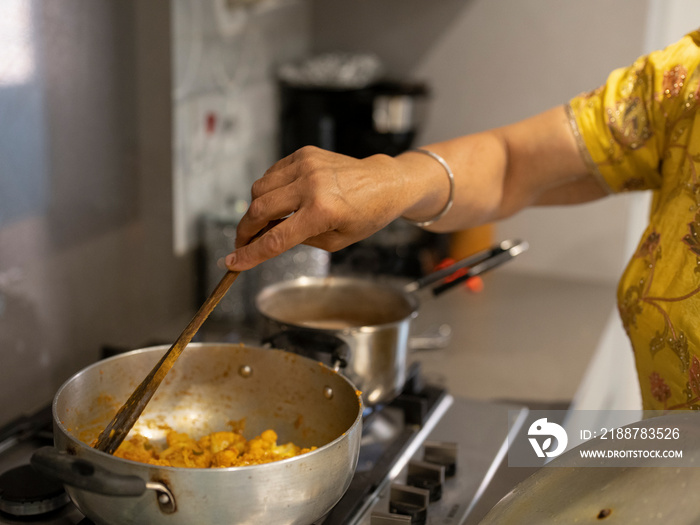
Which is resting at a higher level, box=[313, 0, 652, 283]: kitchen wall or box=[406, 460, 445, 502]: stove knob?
box=[313, 0, 652, 283]: kitchen wall

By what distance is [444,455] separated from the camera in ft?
2.75

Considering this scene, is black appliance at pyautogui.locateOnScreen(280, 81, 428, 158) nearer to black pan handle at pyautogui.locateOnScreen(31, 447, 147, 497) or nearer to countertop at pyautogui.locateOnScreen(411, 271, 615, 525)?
countertop at pyautogui.locateOnScreen(411, 271, 615, 525)

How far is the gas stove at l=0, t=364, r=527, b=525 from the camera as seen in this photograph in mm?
708

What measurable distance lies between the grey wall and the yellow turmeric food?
0.32 metres

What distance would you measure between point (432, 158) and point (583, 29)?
4.11ft

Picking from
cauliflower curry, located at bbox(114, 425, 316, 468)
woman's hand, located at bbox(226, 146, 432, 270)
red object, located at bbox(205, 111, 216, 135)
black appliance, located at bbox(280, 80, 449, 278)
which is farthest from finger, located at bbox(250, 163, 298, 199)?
black appliance, located at bbox(280, 80, 449, 278)

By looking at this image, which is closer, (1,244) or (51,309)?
(1,244)

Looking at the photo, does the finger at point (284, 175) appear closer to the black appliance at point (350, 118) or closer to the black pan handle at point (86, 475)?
the black pan handle at point (86, 475)

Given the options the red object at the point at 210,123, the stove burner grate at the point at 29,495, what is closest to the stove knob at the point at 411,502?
the stove burner grate at the point at 29,495

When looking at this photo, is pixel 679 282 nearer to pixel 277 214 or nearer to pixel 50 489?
pixel 277 214

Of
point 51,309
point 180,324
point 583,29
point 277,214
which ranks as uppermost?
point 583,29

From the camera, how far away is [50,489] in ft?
2.34

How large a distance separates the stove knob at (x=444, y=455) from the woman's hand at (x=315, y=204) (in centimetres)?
27

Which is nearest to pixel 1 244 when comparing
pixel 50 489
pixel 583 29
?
pixel 50 489
